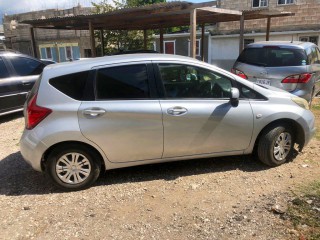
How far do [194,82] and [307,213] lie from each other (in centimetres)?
212

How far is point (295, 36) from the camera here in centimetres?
1831

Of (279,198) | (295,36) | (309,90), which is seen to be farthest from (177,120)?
(295,36)

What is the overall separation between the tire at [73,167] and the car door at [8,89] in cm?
446

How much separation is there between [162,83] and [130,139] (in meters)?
0.85

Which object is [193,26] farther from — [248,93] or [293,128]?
[293,128]

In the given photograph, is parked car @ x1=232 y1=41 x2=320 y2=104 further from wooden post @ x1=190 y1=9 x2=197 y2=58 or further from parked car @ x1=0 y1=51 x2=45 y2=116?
parked car @ x1=0 y1=51 x2=45 y2=116

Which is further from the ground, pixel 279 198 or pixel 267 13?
pixel 267 13

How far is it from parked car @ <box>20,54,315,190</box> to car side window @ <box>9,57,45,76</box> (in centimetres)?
440

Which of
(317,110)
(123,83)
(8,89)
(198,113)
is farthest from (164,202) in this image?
(317,110)

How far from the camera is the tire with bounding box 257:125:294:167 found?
452 cm

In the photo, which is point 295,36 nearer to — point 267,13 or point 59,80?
point 267,13

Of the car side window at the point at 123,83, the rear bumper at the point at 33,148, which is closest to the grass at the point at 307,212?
the car side window at the point at 123,83

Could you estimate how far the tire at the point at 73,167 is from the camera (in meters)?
3.99

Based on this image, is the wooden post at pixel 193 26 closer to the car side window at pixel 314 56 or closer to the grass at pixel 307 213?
the car side window at pixel 314 56
